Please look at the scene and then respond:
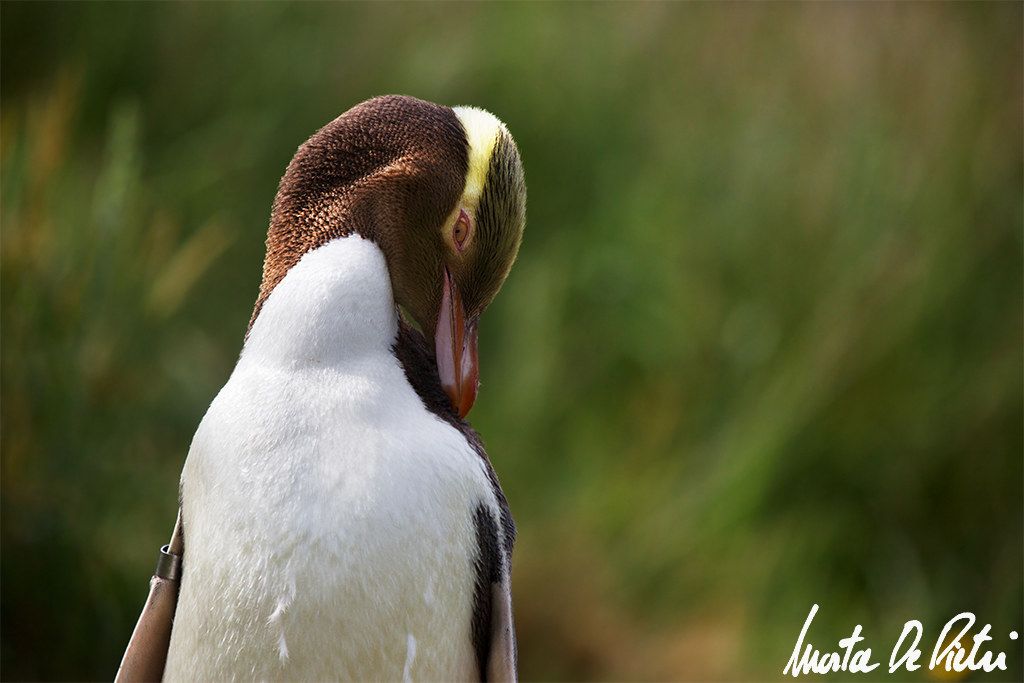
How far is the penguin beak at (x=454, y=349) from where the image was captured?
0.82 meters

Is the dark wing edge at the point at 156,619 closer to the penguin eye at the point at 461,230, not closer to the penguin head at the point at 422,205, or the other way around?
the penguin head at the point at 422,205

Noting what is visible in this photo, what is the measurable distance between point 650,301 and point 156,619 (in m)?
1.48

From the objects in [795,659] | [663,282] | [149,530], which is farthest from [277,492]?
[663,282]

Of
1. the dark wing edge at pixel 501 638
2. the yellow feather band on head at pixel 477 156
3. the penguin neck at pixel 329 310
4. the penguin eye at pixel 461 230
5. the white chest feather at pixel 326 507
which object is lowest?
the dark wing edge at pixel 501 638

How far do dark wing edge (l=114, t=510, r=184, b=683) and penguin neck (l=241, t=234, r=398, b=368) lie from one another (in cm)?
18

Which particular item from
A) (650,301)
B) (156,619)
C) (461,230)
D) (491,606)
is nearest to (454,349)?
(461,230)

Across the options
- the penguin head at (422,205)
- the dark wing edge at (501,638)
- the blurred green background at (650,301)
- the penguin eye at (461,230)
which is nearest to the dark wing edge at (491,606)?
the dark wing edge at (501,638)

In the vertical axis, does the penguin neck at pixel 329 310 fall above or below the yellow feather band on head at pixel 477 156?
below

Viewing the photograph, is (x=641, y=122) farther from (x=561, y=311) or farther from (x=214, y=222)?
(x=214, y=222)

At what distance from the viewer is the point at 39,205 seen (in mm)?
1533

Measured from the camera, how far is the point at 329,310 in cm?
77

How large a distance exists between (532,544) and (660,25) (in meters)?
1.43

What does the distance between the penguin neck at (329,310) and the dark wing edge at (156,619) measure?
181 mm

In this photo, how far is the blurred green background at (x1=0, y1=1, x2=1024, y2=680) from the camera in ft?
5.69
